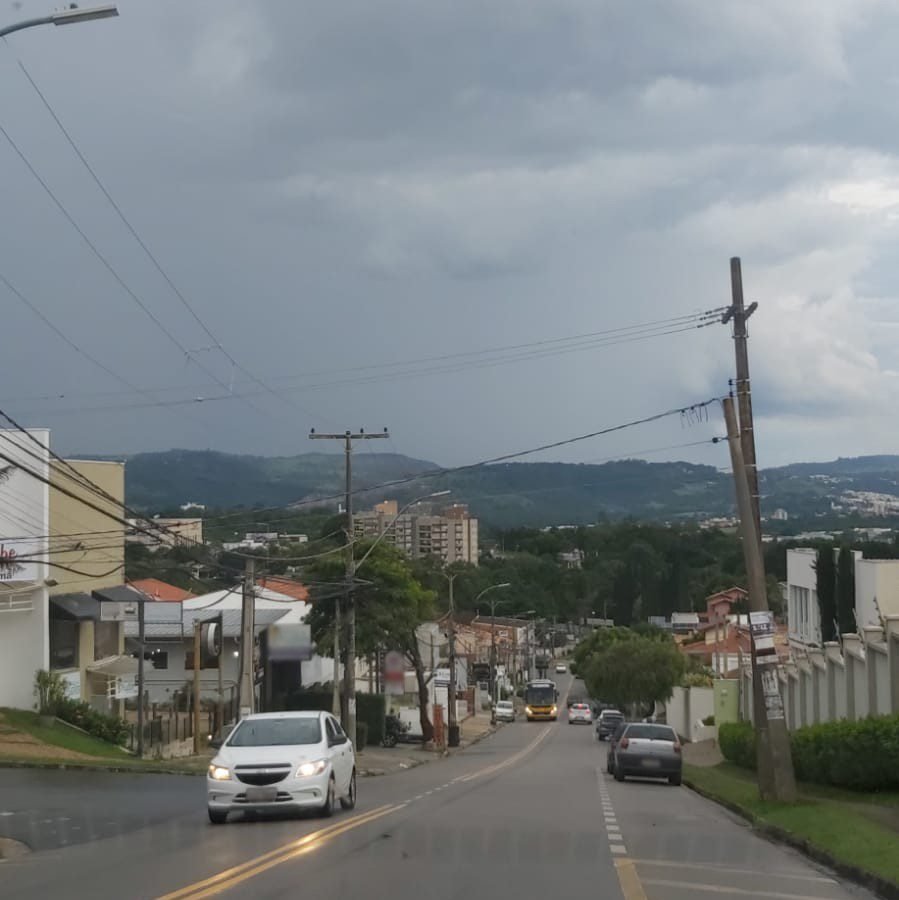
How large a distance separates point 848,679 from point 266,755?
16493mm

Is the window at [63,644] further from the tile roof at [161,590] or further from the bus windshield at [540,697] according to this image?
the bus windshield at [540,697]

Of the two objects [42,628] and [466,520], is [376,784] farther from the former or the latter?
[466,520]

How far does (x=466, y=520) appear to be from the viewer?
4218 inches

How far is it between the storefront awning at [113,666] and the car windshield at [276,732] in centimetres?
3003

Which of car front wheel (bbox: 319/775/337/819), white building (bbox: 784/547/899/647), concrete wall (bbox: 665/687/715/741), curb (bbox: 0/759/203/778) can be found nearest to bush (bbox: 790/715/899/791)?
car front wheel (bbox: 319/775/337/819)

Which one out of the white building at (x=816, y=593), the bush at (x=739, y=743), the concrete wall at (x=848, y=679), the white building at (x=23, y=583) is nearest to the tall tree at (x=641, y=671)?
the white building at (x=816, y=593)

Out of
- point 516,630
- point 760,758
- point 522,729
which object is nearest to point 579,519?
point 516,630

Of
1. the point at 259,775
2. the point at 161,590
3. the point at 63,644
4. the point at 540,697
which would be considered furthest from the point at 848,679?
the point at 540,697

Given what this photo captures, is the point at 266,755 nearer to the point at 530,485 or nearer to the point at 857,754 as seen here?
the point at 857,754

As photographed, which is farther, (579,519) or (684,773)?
(579,519)

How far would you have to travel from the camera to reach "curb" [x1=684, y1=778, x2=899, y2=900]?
12642 mm

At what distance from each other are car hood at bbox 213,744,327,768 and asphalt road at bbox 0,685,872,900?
85 centimetres

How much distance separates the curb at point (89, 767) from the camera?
31844 mm

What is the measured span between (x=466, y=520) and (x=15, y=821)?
8747 cm
